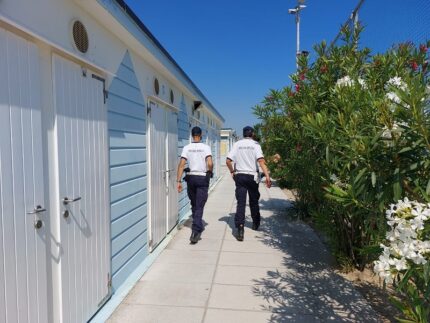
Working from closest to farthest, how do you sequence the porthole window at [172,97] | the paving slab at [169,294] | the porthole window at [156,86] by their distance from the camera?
the paving slab at [169,294] < the porthole window at [156,86] < the porthole window at [172,97]

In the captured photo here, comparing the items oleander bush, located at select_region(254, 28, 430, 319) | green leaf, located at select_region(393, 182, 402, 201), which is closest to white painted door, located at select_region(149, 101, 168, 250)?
oleander bush, located at select_region(254, 28, 430, 319)

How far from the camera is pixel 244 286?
3871mm

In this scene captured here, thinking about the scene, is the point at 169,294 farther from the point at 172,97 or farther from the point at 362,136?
the point at 172,97

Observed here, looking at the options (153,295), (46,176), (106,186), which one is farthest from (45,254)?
(153,295)

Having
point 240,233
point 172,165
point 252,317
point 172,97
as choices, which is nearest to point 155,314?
point 252,317

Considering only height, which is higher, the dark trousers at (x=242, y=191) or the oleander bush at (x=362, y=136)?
the oleander bush at (x=362, y=136)

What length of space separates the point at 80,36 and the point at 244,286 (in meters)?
3.08

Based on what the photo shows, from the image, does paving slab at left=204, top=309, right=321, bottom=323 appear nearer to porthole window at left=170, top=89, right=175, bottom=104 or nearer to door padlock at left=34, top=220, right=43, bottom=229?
door padlock at left=34, top=220, right=43, bottom=229

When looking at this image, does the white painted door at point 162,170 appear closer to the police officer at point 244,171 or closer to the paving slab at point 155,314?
the police officer at point 244,171

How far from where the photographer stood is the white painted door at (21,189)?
1.92 metres

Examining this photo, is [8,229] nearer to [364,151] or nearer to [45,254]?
[45,254]

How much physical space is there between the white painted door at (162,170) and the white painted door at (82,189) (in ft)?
5.29

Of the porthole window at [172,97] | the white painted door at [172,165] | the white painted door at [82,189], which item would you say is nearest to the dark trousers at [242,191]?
the white painted door at [172,165]

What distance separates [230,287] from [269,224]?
322cm
